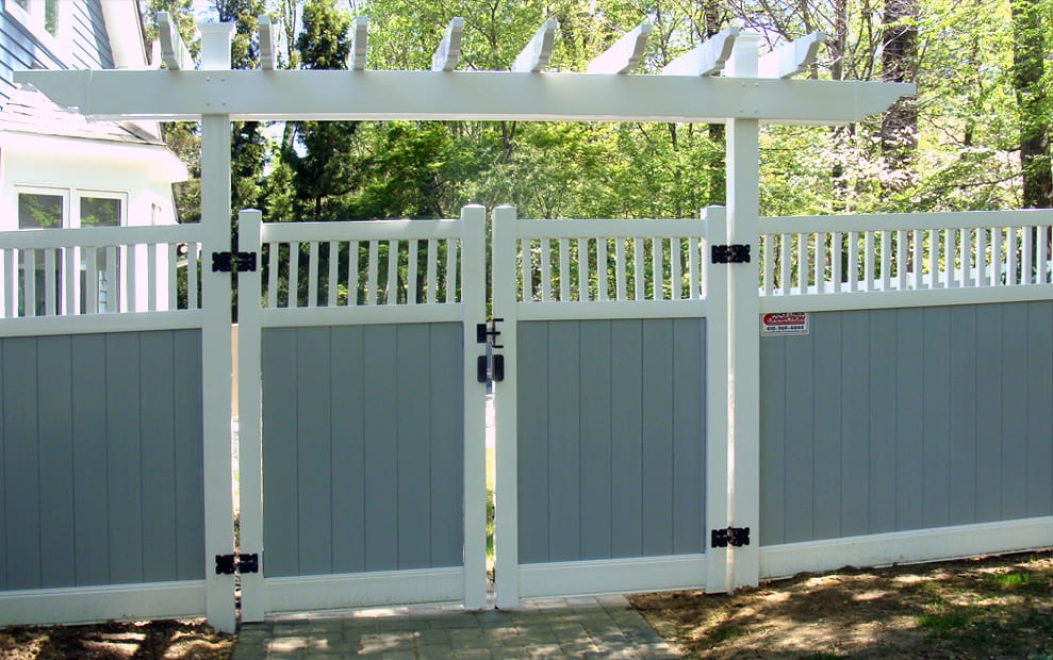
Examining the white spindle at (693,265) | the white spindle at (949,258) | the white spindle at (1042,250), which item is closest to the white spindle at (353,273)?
the white spindle at (693,265)

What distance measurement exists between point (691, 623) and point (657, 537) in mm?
484

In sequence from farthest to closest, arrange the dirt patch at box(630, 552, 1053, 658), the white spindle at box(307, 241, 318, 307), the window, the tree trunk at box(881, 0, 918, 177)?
the tree trunk at box(881, 0, 918, 177)
the window
the white spindle at box(307, 241, 318, 307)
the dirt patch at box(630, 552, 1053, 658)

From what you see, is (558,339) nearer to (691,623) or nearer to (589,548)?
(589,548)

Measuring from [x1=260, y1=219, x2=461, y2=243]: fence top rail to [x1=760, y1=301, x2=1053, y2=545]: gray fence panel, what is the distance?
1685 mm

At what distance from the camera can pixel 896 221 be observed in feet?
16.7

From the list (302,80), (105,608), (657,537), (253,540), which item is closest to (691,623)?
(657,537)

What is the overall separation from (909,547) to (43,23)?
8092 mm

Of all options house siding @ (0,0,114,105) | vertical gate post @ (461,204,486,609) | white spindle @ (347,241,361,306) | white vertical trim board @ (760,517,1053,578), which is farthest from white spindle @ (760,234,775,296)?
house siding @ (0,0,114,105)

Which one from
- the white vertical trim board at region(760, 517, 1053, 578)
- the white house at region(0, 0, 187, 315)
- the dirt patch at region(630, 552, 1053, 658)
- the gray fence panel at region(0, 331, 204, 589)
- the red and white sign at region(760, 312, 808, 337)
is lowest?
the dirt patch at region(630, 552, 1053, 658)

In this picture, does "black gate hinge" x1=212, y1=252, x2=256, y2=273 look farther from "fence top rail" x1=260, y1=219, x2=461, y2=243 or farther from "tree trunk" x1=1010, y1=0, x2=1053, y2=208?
"tree trunk" x1=1010, y1=0, x2=1053, y2=208

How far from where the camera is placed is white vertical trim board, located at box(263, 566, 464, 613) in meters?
4.58

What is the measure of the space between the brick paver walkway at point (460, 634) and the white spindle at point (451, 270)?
1465mm

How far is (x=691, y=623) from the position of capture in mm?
4559

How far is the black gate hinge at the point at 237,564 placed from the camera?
4.48 meters
